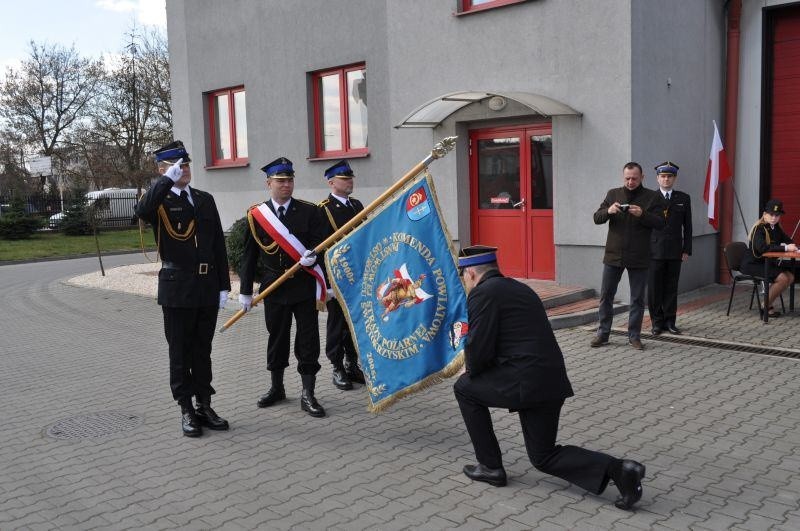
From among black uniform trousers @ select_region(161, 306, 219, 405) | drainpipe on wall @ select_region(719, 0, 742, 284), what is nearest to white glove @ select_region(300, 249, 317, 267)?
black uniform trousers @ select_region(161, 306, 219, 405)

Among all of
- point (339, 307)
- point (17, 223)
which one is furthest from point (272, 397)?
point (17, 223)

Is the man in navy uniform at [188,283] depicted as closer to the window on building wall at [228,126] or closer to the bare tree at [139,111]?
the window on building wall at [228,126]

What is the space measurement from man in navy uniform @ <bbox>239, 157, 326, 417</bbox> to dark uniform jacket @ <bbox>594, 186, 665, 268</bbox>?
3464 mm

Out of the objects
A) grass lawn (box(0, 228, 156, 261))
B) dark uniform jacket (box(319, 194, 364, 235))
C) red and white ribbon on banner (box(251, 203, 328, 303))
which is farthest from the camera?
grass lawn (box(0, 228, 156, 261))

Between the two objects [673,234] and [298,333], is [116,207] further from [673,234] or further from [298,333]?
[298,333]

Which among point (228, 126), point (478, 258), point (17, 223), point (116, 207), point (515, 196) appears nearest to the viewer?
point (478, 258)

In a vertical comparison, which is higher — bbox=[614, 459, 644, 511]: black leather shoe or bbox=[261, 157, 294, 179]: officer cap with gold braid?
bbox=[261, 157, 294, 179]: officer cap with gold braid

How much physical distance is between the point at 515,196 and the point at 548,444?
7582 mm

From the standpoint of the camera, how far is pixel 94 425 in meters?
6.13

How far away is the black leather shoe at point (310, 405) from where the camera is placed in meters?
6.13

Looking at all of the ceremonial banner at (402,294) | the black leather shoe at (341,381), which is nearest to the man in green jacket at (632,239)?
the black leather shoe at (341,381)

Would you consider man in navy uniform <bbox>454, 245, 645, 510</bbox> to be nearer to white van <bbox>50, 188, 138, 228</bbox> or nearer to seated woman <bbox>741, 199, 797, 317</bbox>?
seated woman <bbox>741, 199, 797, 317</bbox>

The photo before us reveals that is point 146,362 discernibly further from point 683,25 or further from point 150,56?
point 150,56

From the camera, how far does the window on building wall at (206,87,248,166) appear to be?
17.0m
